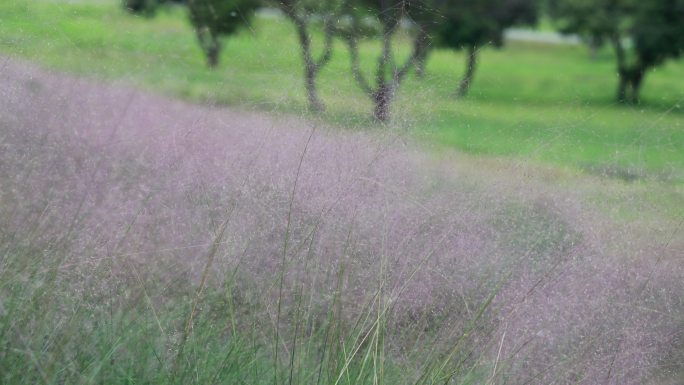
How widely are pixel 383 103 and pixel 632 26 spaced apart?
14.4 metres

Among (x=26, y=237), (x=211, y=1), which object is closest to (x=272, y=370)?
(x=26, y=237)

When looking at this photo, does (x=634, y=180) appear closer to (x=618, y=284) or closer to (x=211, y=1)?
(x=618, y=284)

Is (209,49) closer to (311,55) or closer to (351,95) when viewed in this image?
(311,55)

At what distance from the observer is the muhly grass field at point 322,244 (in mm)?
1571

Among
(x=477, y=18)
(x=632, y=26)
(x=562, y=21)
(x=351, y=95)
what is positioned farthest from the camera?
(x=562, y=21)

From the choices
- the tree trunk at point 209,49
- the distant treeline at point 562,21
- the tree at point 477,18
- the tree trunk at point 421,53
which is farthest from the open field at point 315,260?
the tree at point 477,18

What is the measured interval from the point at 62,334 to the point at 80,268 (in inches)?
6.5

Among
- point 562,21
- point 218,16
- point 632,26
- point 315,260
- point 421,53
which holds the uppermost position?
point 421,53

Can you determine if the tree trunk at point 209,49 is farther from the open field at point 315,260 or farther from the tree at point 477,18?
the tree at point 477,18

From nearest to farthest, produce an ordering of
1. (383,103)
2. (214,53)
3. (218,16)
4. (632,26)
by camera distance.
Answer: (383,103)
(214,53)
(218,16)
(632,26)

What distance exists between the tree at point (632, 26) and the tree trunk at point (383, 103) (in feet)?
41.4

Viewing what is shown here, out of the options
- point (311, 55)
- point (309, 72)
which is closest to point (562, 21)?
point (311, 55)

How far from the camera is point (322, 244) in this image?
1734 mm

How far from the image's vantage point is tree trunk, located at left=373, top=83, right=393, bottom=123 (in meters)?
1.87
